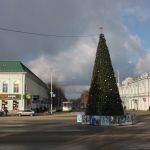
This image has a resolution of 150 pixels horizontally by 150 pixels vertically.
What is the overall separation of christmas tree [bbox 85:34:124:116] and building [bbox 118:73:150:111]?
47637 mm

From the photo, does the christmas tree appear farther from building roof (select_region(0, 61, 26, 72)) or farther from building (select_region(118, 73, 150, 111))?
building (select_region(118, 73, 150, 111))

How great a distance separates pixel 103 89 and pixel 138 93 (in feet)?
184

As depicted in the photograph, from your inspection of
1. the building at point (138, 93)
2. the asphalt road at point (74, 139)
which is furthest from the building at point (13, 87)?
the asphalt road at point (74, 139)

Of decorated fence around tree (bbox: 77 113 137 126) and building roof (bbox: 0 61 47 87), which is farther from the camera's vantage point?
building roof (bbox: 0 61 47 87)

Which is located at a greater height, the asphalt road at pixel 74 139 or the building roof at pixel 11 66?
the building roof at pixel 11 66

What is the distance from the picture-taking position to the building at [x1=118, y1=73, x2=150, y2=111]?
69812 millimetres

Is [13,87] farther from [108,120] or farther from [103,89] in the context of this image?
[108,120]

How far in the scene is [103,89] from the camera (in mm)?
23734

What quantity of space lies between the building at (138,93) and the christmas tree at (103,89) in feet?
156

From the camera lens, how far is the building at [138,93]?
6981 centimetres

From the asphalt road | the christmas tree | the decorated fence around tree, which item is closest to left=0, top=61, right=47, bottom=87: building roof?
the christmas tree

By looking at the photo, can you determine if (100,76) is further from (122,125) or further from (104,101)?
(122,125)

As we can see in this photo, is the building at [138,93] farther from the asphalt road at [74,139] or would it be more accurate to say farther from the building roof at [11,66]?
the asphalt road at [74,139]

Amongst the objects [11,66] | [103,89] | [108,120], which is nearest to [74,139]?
[108,120]
